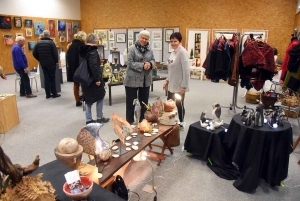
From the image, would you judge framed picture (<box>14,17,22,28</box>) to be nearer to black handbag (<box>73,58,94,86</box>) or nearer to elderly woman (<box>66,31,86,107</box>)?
elderly woman (<box>66,31,86,107</box>)

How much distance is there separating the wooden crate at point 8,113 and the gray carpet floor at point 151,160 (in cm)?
9

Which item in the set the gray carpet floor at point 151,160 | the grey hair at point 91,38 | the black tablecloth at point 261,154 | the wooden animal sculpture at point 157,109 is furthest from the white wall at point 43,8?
the black tablecloth at point 261,154

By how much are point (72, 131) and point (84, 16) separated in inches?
326

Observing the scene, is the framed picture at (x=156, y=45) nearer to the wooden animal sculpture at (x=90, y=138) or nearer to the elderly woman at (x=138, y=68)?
the elderly woman at (x=138, y=68)

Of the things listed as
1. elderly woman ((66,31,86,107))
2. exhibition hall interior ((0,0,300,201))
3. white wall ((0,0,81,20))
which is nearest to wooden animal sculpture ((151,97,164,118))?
exhibition hall interior ((0,0,300,201))

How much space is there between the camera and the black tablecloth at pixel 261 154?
2.29m

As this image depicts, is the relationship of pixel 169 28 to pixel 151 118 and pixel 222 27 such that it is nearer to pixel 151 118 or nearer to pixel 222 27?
pixel 222 27

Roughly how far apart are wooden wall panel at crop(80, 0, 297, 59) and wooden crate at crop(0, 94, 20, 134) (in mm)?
6268

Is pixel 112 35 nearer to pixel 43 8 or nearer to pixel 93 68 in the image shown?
pixel 43 8

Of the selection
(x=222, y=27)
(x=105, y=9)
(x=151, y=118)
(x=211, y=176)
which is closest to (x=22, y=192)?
(x=151, y=118)

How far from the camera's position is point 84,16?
10.8 meters

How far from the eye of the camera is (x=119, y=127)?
7.25 ft

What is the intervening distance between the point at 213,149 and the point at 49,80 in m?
3.98

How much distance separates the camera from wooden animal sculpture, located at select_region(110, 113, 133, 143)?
2150 millimetres
